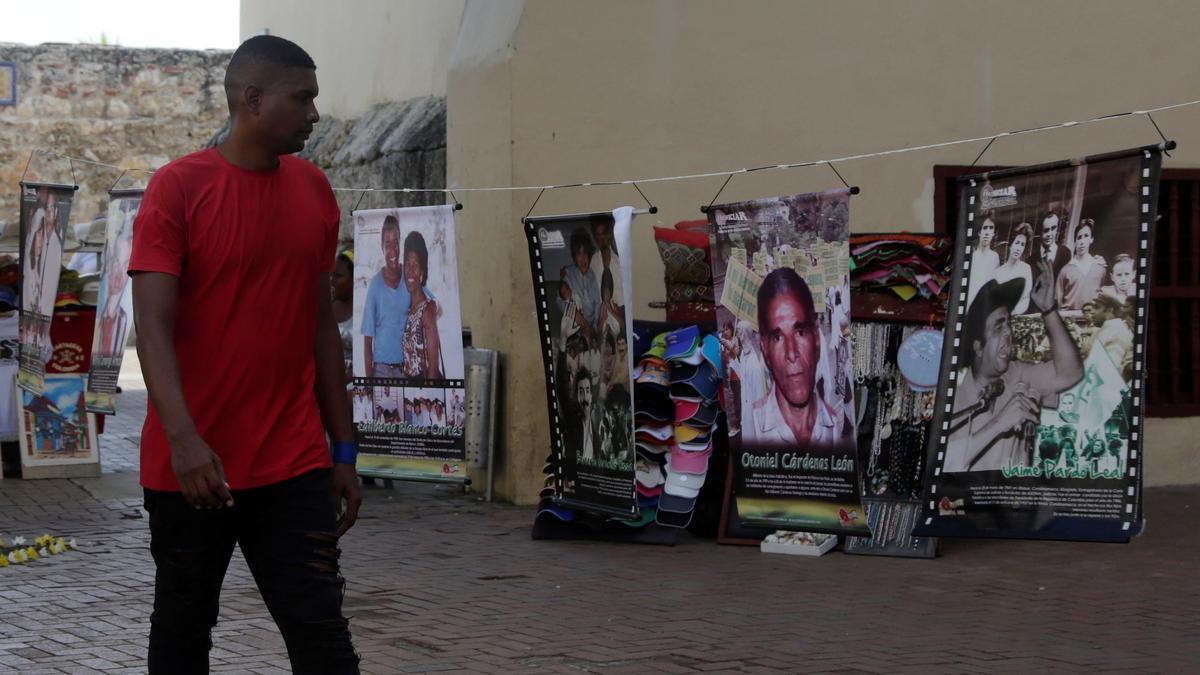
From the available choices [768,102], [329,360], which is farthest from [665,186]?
[329,360]

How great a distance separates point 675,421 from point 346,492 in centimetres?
469

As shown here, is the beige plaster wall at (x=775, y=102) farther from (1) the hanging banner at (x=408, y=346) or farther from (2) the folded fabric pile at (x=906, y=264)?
(2) the folded fabric pile at (x=906, y=264)

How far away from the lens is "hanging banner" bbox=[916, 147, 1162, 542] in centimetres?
641

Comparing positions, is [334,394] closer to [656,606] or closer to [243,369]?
[243,369]

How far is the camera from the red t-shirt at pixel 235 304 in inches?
142

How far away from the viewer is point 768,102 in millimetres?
10039

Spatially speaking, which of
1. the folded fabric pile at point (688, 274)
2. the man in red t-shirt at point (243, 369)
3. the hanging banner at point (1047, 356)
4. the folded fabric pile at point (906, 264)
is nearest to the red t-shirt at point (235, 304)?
the man in red t-shirt at point (243, 369)

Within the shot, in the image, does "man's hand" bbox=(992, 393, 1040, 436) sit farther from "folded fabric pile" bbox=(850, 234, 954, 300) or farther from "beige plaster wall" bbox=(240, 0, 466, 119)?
→ "beige plaster wall" bbox=(240, 0, 466, 119)

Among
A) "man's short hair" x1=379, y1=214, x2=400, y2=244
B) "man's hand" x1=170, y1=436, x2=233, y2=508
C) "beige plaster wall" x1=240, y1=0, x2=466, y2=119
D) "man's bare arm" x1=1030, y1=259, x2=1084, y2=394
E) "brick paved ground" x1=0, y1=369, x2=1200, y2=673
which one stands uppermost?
"beige plaster wall" x1=240, y1=0, x2=466, y2=119

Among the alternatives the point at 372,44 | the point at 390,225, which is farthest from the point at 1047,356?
the point at 372,44

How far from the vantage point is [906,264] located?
823 centimetres

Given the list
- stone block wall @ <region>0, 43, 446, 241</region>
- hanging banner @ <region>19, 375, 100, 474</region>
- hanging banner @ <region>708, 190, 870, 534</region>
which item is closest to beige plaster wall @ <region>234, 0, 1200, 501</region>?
hanging banner @ <region>708, 190, 870, 534</region>

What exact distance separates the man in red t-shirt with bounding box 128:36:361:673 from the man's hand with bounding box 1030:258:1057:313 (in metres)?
3.78

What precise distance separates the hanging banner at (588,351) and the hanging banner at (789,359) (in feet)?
1.83
